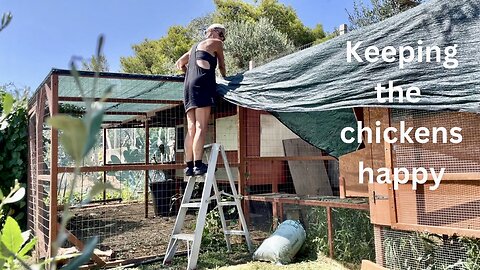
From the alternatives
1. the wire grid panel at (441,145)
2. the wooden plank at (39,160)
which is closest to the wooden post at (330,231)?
the wire grid panel at (441,145)

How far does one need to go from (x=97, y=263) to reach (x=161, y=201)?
134 inches

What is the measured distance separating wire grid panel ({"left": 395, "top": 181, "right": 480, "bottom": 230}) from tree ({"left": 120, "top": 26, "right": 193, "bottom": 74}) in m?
15.5

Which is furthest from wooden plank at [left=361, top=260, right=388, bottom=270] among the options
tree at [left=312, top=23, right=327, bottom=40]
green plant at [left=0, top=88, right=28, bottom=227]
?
tree at [left=312, top=23, right=327, bottom=40]

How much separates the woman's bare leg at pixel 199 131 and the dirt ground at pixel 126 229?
114 centimetres

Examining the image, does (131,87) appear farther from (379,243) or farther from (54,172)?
(379,243)

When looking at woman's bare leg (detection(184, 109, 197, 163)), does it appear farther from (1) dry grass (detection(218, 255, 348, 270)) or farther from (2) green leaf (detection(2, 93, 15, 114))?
(2) green leaf (detection(2, 93, 15, 114))

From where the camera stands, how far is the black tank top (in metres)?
3.79

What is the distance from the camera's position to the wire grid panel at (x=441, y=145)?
2.32 m

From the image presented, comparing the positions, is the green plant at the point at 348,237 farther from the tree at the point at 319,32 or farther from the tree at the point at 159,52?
the tree at the point at 319,32

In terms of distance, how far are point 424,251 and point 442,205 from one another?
33 centimetres

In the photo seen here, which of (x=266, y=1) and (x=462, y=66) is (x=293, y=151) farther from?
(x=266, y=1)

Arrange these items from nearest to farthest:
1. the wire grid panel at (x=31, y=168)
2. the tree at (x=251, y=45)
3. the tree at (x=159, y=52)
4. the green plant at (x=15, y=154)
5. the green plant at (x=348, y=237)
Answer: the green plant at (x=348, y=237), the wire grid panel at (x=31, y=168), the green plant at (x=15, y=154), the tree at (x=251, y=45), the tree at (x=159, y=52)

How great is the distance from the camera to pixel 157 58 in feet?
65.2

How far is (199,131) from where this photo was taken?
3.67 meters
